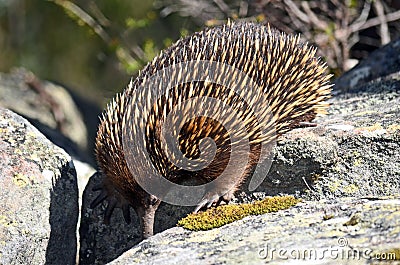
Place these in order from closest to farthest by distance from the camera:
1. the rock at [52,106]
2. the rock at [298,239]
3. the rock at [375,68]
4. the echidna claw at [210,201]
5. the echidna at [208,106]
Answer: the rock at [298,239] → the echidna at [208,106] → the echidna claw at [210,201] → the rock at [375,68] → the rock at [52,106]

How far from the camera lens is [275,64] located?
4.12m

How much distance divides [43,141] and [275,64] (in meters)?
1.45

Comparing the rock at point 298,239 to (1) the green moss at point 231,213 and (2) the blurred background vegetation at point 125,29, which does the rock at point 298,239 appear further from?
(2) the blurred background vegetation at point 125,29

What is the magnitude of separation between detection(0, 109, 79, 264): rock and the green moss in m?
0.79

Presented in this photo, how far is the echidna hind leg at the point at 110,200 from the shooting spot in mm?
3697

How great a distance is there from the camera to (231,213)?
329 centimetres

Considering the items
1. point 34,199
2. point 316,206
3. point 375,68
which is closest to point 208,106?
point 316,206

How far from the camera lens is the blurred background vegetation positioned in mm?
6887

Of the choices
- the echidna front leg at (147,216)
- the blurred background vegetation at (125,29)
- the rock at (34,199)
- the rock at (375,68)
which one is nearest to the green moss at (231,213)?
the echidna front leg at (147,216)

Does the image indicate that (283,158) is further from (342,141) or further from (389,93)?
(389,93)

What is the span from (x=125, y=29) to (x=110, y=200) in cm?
649

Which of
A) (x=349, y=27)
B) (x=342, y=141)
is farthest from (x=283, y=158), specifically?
(x=349, y=27)

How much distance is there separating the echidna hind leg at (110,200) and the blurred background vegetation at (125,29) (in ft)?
9.91

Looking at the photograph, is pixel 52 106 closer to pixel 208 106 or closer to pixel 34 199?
pixel 34 199
